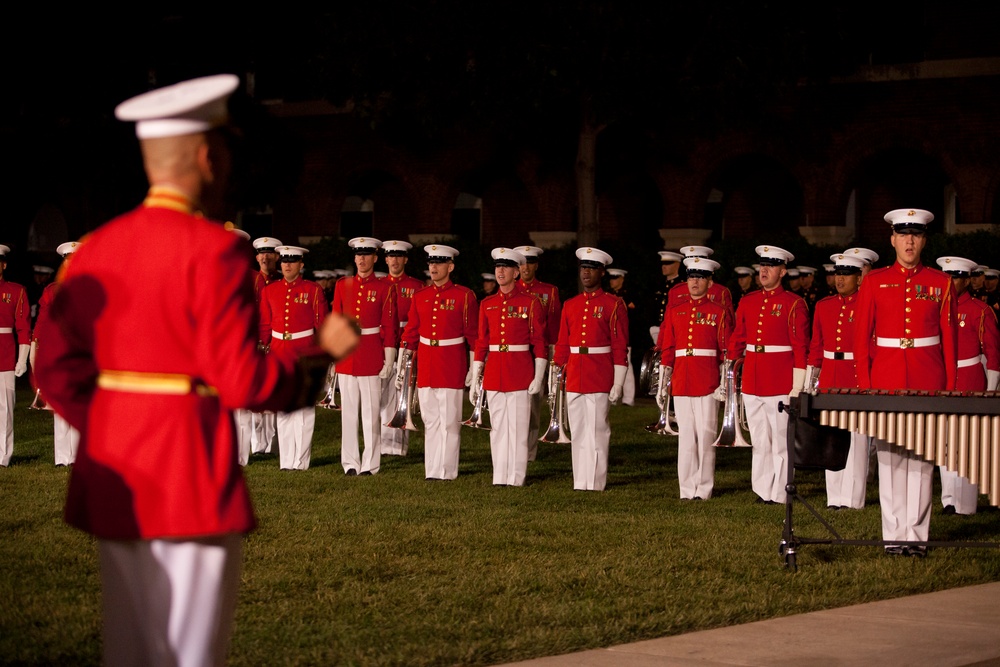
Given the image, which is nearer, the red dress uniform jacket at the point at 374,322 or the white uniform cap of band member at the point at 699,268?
the white uniform cap of band member at the point at 699,268

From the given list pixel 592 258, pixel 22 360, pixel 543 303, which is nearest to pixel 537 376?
pixel 592 258

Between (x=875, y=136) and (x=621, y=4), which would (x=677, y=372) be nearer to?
(x=621, y=4)

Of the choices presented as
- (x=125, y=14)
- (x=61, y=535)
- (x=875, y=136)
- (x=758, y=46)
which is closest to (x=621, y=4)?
(x=758, y=46)

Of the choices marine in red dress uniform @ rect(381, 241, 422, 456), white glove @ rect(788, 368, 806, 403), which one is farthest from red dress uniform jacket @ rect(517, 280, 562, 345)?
white glove @ rect(788, 368, 806, 403)

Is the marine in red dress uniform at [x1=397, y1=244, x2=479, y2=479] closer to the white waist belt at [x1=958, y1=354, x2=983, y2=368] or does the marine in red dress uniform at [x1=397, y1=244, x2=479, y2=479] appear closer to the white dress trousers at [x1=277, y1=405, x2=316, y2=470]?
the white dress trousers at [x1=277, y1=405, x2=316, y2=470]

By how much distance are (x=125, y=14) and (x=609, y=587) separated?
79.4 ft

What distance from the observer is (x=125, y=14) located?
3005cm

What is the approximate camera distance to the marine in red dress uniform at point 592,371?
43.3 feet

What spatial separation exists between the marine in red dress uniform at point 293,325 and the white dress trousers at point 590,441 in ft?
8.72

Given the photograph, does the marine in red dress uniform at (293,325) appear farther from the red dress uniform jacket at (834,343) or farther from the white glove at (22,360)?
the red dress uniform jacket at (834,343)

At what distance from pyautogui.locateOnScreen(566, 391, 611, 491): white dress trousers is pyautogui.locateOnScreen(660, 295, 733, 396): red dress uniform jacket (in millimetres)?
690

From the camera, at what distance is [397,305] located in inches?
591

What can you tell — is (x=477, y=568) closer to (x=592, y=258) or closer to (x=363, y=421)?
(x=592, y=258)

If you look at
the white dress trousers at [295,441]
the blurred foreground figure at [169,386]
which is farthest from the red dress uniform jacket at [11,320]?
the blurred foreground figure at [169,386]
